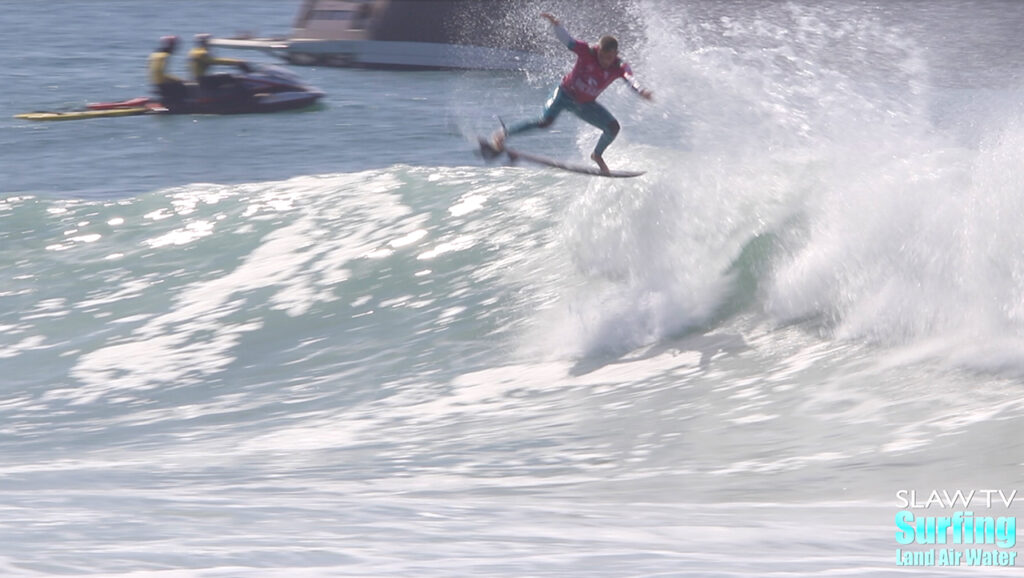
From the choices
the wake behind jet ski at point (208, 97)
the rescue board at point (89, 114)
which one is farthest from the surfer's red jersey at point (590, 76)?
the rescue board at point (89, 114)

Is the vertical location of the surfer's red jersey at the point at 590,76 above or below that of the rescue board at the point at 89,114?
above

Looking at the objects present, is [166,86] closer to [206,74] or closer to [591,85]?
[206,74]

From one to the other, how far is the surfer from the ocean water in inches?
44.5

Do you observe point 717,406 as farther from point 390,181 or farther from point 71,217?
point 71,217

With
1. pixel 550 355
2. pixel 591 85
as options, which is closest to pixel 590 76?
pixel 591 85

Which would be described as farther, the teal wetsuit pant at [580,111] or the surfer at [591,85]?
the teal wetsuit pant at [580,111]

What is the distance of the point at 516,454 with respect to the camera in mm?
7961

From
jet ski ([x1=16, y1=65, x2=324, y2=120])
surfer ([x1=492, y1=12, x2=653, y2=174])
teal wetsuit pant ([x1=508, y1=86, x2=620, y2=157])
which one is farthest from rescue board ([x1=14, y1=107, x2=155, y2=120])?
teal wetsuit pant ([x1=508, y1=86, x2=620, y2=157])

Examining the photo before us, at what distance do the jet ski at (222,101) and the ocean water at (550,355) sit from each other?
11.4 meters

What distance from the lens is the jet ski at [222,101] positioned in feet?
90.6

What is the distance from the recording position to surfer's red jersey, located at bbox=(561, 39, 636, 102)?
10.1 meters

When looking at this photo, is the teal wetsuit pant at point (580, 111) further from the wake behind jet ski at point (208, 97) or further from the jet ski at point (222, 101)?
the jet ski at point (222, 101)

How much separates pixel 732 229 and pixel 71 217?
863cm

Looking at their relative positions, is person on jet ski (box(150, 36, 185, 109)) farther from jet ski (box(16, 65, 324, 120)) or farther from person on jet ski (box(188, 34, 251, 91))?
person on jet ski (box(188, 34, 251, 91))
